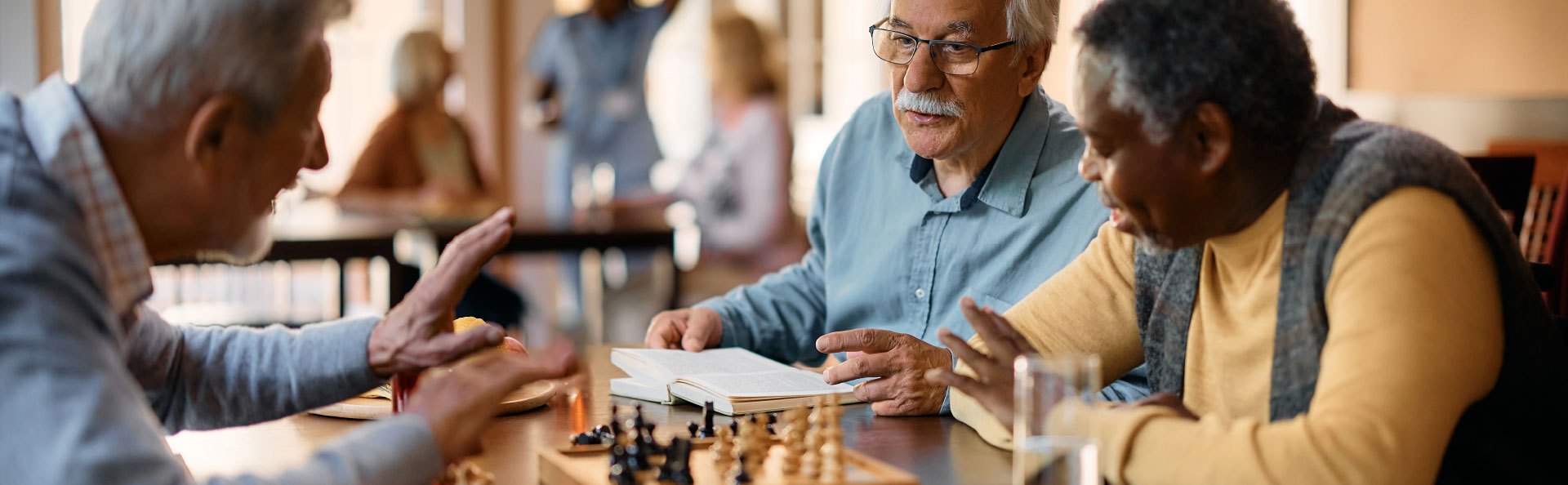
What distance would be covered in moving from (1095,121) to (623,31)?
527 centimetres

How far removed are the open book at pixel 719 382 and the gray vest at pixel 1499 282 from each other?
0.56 metres

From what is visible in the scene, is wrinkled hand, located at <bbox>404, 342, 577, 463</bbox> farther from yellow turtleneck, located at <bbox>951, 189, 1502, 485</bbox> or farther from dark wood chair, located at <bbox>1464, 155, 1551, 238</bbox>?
dark wood chair, located at <bbox>1464, 155, 1551, 238</bbox>

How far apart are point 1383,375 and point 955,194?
3.71ft

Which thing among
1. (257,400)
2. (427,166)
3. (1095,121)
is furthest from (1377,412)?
(427,166)

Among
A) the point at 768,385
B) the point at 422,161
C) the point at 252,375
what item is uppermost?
the point at 252,375

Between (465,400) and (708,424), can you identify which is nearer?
(465,400)

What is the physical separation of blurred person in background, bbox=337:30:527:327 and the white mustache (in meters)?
3.16

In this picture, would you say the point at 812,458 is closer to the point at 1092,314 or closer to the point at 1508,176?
the point at 1092,314

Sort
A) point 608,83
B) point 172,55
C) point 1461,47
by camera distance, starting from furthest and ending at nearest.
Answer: point 608,83, point 1461,47, point 172,55

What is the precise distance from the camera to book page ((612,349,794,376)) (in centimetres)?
177

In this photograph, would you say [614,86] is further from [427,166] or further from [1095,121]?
[1095,121]

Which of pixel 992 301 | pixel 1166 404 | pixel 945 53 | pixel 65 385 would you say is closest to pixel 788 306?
pixel 992 301

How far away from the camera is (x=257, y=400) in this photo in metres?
1.36

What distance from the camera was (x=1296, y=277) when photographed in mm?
1189
